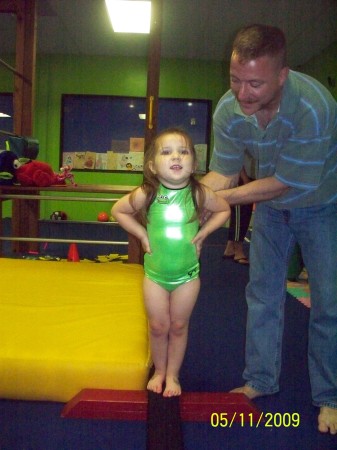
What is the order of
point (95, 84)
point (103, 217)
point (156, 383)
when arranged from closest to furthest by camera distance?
point (156, 383) < point (103, 217) < point (95, 84)

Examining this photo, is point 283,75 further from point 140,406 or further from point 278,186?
point 140,406

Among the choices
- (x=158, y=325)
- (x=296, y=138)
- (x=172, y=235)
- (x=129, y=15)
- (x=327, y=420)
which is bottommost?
(x=327, y=420)

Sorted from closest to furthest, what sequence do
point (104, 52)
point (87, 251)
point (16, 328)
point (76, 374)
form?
point (76, 374), point (16, 328), point (87, 251), point (104, 52)

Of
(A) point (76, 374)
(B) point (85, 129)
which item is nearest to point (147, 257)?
(A) point (76, 374)

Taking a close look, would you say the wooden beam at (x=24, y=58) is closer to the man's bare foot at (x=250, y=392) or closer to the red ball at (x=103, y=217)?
the red ball at (x=103, y=217)

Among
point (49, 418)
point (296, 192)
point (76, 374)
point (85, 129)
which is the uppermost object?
point (85, 129)

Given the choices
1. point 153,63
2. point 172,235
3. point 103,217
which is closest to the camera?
point 172,235

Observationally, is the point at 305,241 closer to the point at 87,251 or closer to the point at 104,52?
the point at 87,251

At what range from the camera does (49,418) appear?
5.12ft

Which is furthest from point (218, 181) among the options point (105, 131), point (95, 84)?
point (95, 84)

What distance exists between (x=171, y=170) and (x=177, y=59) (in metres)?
6.68

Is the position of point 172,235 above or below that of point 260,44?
below

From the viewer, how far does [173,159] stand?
140 centimetres

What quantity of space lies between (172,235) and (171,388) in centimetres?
52
